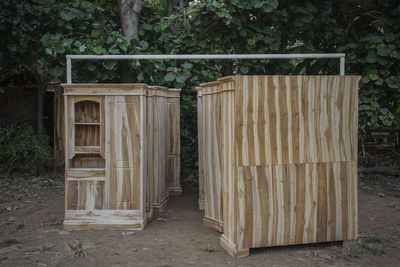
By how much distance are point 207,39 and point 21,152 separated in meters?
4.79

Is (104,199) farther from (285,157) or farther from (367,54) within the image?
(367,54)

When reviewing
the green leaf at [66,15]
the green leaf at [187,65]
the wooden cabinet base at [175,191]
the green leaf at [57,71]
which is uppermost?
the green leaf at [66,15]

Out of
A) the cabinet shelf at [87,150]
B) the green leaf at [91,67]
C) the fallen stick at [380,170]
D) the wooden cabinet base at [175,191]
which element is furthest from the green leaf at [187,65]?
the fallen stick at [380,170]

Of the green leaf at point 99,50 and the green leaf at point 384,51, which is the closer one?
the green leaf at point 384,51

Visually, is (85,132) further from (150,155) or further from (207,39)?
(207,39)

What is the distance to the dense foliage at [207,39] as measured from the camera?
24.2 feet

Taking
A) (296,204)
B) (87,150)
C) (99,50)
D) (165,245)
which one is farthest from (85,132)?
(296,204)

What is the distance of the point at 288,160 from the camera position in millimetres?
4105

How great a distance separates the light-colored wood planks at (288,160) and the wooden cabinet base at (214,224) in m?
0.57

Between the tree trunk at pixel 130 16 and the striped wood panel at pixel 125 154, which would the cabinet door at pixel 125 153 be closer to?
the striped wood panel at pixel 125 154

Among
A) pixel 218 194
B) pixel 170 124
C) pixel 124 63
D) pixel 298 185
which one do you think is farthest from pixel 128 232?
pixel 124 63

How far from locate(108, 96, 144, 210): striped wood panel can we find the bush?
439cm

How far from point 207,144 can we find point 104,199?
1.52 meters

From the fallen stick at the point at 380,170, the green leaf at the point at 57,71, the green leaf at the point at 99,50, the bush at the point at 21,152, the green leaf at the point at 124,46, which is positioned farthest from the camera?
the fallen stick at the point at 380,170
